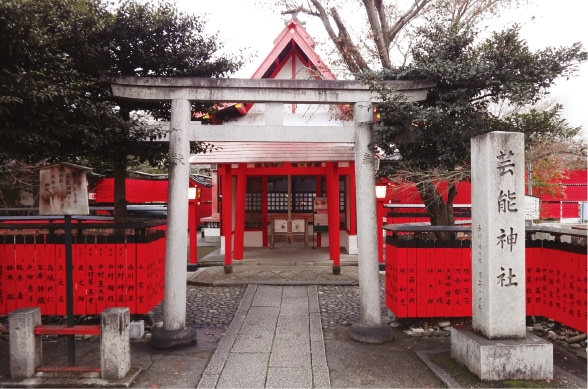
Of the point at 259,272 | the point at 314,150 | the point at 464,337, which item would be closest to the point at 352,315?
the point at 464,337

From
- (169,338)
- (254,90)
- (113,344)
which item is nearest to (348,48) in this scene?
(254,90)

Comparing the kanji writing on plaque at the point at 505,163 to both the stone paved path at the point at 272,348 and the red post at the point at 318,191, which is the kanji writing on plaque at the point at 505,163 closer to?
the stone paved path at the point at 272,348

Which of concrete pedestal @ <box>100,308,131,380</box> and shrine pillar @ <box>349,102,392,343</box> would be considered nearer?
concrete pedestal @ <box>100,308,131,380</box>

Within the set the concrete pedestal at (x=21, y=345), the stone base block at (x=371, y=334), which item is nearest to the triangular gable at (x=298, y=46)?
the stone base block at (x=371, y=334)

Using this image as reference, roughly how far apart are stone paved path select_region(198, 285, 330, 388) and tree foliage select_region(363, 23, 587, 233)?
3.33 m

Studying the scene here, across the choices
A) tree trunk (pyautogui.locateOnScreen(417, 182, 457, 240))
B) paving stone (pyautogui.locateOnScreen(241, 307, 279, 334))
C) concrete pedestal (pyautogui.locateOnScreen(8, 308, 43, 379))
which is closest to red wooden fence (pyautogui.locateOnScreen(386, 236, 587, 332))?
tree trunk (pyautogui.locateOnScreen(417, 182, 457, 240))

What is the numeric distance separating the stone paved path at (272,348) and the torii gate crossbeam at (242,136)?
820 millimetres

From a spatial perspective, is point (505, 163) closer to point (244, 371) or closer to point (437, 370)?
point (437, 370)

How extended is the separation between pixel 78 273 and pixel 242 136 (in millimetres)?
3760

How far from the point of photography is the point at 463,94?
5.75 metres

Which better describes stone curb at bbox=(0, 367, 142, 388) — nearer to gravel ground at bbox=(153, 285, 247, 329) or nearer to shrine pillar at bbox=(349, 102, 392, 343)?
gravel ground at bbox=(153, 285, 247, 329)

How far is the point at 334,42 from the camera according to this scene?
32.9ft

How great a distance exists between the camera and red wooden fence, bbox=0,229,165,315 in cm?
638

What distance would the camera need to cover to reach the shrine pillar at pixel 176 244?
18.9 ft
